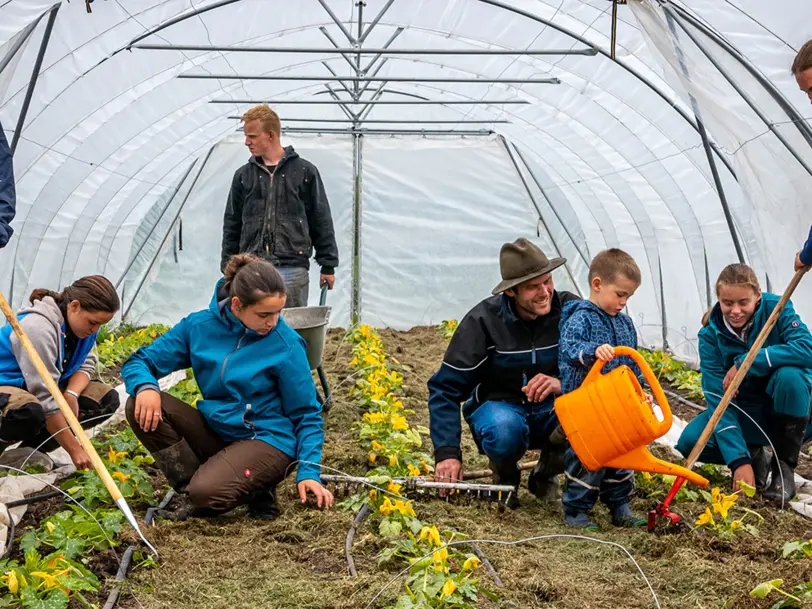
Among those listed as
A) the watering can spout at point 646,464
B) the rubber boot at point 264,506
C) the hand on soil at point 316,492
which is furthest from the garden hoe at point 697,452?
the rubber boot at point 264,506

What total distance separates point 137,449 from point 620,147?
585 cm

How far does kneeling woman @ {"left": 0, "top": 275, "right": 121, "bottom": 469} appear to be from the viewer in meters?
4.03

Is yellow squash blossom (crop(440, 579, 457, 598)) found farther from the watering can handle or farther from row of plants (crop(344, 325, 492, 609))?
the watering can handle

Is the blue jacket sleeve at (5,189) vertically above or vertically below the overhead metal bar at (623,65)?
below

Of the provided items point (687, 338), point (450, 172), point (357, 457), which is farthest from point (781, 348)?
point (450, 172)

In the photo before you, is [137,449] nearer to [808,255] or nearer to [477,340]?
[477,340]

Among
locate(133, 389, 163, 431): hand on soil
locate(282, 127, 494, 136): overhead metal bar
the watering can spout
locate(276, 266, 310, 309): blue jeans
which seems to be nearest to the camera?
the watering can spout

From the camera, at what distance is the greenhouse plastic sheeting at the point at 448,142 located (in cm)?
518

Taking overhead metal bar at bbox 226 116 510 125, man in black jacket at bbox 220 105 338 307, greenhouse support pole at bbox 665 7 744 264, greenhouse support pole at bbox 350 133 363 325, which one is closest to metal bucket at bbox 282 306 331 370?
man in black jacket at bbox 220 105 338 307

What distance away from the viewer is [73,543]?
3207mm

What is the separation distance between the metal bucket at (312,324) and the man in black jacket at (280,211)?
420mm

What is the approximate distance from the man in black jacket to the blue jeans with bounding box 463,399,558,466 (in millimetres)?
2161

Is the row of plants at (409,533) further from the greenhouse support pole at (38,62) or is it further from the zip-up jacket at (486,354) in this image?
the greenhouse support pole at (38,62)

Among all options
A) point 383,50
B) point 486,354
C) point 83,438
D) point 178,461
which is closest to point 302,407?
point 178,461
